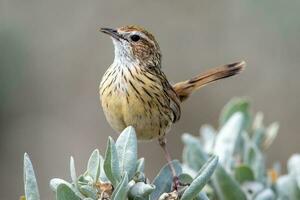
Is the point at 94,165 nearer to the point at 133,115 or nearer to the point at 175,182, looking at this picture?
the point at 175,182

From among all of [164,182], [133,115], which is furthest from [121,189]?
[133,115]

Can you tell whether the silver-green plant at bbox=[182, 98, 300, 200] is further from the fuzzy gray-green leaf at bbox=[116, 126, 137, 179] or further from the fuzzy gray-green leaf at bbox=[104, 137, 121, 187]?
the fuzzy gray-green leaf at bbox=[104, 137, 121, 187]

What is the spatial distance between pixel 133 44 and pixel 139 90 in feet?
1.42

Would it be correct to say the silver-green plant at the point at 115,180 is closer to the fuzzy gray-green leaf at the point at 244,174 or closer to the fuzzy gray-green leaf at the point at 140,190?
the fuzzy gray-green leaf at the point at 140,190

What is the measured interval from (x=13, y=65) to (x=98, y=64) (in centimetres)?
236

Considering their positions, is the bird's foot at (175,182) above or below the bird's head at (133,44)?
below

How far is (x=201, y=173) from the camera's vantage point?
287 centimetres

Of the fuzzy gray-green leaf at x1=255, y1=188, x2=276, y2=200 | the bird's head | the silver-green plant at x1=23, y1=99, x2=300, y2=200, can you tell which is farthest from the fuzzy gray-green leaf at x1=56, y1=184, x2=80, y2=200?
the bird's head

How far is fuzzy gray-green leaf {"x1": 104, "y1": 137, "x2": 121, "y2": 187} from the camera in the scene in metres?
2.82

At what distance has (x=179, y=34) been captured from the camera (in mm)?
11023

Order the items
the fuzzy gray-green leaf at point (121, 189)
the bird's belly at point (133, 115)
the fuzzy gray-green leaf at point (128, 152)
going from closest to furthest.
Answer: the fuzzy gray-green leaf at point (121, 189)
the fuzzy gray-green leaf at point (128, 152)
the bird's belly at point (133, 115)

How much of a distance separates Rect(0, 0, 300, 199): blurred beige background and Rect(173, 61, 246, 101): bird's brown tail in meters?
4.41

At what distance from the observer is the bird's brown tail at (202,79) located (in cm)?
508

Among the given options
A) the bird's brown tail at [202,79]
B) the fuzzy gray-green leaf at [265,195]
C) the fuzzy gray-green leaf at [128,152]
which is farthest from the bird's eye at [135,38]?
the fuzzy gray-green leaf at [128,152]
